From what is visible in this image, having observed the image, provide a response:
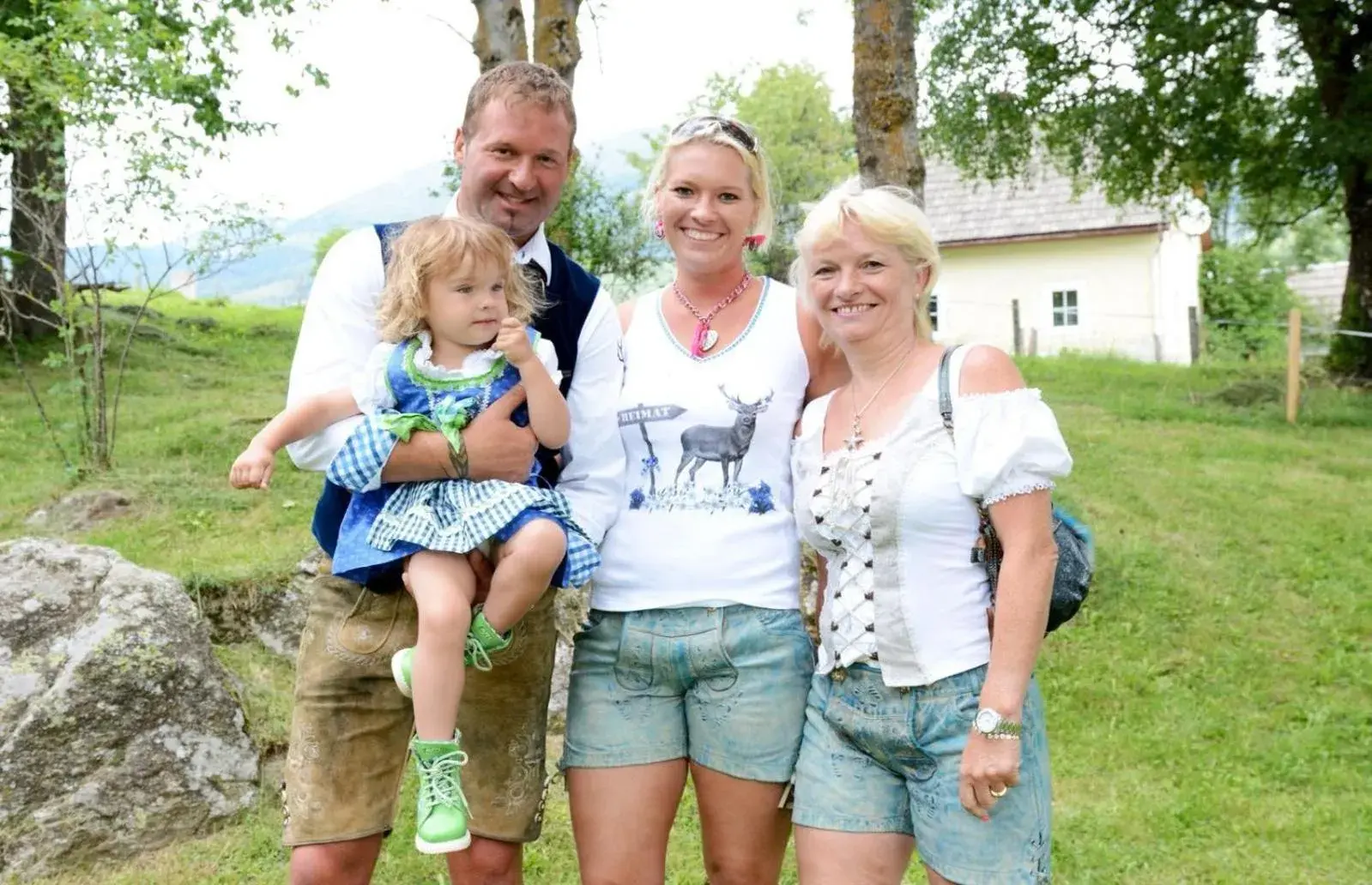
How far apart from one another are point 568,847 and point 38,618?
88.8 inches

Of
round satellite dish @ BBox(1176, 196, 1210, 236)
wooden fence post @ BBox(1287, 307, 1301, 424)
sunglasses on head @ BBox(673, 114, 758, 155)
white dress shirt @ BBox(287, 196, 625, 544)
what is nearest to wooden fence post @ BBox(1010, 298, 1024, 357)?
round satellite dish @ BBox(1176, 196, 1210, 236)

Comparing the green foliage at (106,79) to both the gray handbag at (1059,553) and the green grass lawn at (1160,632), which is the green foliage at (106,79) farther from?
the gray handbag at (1059,553)

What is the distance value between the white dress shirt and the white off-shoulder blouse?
550mm

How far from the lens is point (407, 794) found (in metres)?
5.22

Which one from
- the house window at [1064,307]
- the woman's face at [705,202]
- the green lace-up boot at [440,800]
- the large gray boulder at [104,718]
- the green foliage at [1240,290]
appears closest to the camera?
the green lace-up boot at [440,800]

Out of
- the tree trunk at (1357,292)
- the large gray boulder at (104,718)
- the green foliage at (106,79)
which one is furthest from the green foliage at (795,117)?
the large gray boulder at (104,718)

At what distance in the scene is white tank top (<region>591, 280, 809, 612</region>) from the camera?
2.85 m

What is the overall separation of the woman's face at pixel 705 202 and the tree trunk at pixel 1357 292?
1413 centimetres

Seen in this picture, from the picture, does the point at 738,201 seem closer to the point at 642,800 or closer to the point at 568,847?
the point at 642,800

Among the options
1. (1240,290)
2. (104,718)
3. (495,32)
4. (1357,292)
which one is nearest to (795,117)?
(1240,290)

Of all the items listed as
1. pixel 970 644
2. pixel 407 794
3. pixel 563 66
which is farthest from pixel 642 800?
pixel 563 66

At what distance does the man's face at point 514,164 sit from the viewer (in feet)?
9.24

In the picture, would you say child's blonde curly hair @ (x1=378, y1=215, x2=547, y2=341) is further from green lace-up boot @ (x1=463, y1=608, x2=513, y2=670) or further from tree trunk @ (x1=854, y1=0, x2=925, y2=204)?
tree trunk @ (x1=854, y1=0, x2=925, y2=204)

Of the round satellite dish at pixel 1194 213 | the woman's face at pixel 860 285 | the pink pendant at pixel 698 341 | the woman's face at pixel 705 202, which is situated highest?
the round satellite dish at pixel 1194 213
